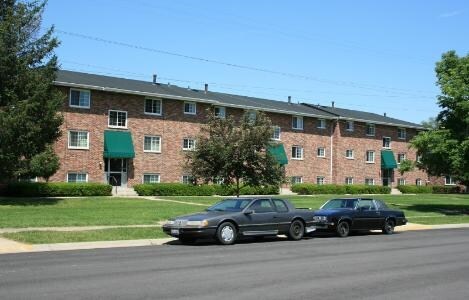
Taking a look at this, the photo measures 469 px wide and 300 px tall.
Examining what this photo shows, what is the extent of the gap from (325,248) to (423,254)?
2588 millimetres

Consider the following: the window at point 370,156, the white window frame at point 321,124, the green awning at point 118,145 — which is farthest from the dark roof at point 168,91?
the window at point 370,156

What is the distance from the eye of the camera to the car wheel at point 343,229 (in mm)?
20375

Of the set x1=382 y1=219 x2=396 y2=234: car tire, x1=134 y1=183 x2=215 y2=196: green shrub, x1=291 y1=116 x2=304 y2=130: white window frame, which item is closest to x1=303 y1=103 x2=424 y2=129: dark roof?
x1=291 y1=116 x2=304 y2=130: white window frame

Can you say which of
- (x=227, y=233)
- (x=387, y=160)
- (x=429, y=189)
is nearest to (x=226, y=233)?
(x=227, y=233)

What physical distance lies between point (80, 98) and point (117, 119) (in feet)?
10.5

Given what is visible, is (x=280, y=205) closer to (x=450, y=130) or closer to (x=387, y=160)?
(x=450, y=130)

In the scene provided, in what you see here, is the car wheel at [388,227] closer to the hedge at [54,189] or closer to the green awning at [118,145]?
the hedge at [54,189]

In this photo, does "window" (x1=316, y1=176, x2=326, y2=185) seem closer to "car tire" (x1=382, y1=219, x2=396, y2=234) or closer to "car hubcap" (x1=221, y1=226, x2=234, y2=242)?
"car tire" (x1=382, y1=219, x2=396, y2=234)

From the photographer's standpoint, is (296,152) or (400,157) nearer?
(296,152)

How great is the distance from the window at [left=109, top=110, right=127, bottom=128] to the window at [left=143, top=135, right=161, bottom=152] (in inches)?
83.0

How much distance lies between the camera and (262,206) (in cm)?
1809

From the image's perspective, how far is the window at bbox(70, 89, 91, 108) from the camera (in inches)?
1630

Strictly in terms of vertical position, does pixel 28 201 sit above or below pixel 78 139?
below

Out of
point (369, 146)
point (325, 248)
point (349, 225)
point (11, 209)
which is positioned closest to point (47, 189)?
point (11, 209)
